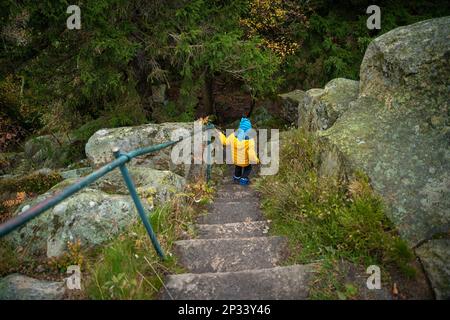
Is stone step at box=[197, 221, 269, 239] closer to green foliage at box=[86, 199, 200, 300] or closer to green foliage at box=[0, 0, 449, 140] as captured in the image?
green foliage at box=[86, 199, 200, 300]

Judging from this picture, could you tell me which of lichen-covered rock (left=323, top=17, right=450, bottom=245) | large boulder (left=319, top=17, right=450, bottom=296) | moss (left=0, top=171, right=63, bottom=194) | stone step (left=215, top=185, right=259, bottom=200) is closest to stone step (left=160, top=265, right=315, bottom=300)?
large boulder (left=319, top=17, right=450, bottom=296)

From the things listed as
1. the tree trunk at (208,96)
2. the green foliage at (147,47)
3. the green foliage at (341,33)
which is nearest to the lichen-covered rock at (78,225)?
the green foliage at (147,47)

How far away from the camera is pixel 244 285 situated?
3027 mm

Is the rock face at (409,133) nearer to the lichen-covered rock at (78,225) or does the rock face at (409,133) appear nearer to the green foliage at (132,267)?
the green foliage at (132,267)

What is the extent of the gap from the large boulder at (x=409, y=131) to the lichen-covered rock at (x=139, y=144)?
12.3 ft

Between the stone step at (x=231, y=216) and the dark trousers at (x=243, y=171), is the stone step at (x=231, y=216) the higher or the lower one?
the lower one

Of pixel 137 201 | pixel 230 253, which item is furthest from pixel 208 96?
Answer: pixel 137 201

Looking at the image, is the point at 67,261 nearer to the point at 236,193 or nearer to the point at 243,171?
the point at 236,193

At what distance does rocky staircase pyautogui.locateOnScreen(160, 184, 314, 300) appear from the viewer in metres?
2.97

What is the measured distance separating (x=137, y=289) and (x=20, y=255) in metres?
1.80

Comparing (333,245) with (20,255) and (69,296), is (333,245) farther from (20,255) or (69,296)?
(20,255)

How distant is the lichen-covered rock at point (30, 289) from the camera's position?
112 inches

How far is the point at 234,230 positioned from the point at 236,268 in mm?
979
